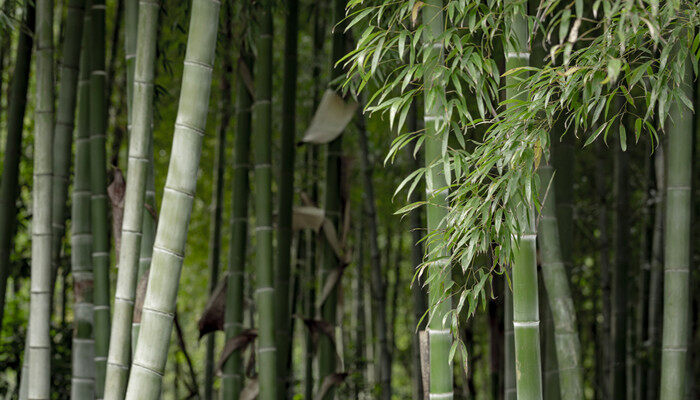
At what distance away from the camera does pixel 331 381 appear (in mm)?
2799

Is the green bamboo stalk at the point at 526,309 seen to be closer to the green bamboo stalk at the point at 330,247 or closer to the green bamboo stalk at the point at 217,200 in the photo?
the green bamboo stalk at the point at 330,247

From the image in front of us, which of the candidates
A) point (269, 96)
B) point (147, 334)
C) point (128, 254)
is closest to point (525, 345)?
point (147, 334)

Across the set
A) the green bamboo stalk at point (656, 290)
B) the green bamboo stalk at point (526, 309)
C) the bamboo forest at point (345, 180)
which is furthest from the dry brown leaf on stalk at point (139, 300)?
the green bamboo stalk at point (656, 290)

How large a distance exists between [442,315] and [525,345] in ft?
0.69

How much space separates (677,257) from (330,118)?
127cm

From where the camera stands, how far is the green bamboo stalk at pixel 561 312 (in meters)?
2.26

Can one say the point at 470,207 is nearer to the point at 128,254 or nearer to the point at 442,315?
the point at 442,315

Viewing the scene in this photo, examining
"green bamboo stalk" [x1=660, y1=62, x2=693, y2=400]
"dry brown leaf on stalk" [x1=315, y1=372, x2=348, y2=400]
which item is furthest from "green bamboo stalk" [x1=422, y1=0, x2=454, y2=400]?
"dry brown leaf on stalk" [x1=315, y1=372, x2=348, y2=400]

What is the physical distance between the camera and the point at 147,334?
70.9 inches

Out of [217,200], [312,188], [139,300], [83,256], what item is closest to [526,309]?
[139,300]

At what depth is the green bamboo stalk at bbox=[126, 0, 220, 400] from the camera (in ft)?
5.92

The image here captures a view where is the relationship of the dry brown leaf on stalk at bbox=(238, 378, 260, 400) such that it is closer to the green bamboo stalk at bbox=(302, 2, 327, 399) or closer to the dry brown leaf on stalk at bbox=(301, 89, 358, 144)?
the dry brown leaf on stalk at bbox=(301, 89, 358, 144)

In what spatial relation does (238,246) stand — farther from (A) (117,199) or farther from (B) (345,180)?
(A) (117,199)

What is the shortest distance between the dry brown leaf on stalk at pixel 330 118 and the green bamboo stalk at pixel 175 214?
906mm
